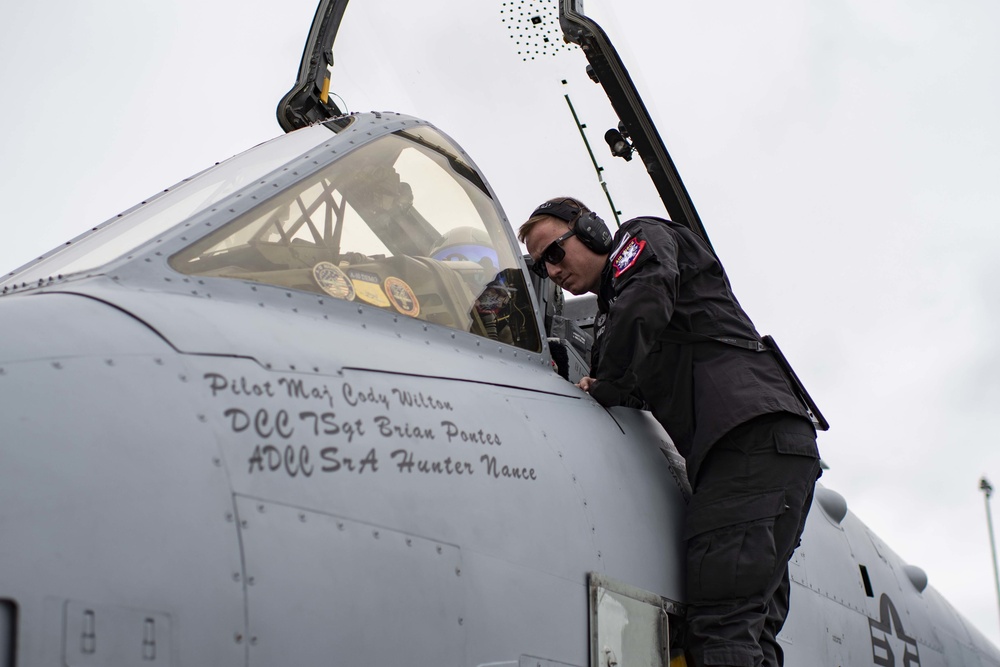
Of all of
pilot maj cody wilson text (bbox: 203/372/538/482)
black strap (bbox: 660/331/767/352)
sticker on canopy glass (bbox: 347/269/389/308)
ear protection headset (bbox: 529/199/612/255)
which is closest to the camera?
pilot maj cody wilson text (bbox: 203/372/538/482)

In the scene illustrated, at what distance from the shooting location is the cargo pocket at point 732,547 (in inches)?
128

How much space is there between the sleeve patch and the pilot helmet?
46cm

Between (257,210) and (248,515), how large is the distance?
1.22 m

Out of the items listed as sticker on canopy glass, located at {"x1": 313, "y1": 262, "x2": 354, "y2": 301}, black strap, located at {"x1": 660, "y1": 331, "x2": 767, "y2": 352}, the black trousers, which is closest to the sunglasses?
black strap, located at {"x1": 660, "y1": 331, "x2": 767, "y2": 352}

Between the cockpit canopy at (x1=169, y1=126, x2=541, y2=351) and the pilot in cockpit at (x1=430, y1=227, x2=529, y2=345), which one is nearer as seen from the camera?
the cockpit canopy at (x1=169, y1=126, x2=541, y2=351)

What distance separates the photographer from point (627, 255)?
366cm

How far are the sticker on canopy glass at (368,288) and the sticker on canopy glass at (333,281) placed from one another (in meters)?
0.02

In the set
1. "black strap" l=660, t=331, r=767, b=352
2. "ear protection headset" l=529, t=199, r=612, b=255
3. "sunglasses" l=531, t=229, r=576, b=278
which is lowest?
"black strap" l=660, t=331, r=767, b=352

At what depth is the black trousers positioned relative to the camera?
10.6 ft

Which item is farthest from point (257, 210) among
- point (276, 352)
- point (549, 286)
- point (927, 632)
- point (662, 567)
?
point (927, 632)

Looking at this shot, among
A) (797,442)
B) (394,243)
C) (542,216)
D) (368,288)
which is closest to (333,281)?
(368,288)

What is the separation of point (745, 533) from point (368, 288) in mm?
1529

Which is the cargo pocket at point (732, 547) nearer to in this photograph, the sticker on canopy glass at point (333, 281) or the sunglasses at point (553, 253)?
the sunglasses at point (553, 253)

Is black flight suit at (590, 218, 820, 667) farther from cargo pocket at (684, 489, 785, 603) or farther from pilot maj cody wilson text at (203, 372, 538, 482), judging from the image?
pilot maj cody wilson text at (203, 372, 538, 482)
